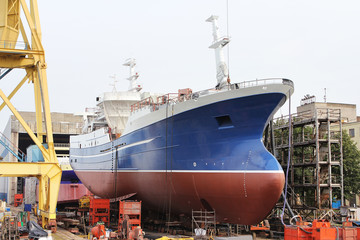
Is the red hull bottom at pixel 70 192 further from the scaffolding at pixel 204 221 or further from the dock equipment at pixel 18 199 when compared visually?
the scaffolding at pixel 204 221

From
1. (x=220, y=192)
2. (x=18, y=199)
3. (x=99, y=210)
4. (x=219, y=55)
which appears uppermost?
(x=219, y=55)

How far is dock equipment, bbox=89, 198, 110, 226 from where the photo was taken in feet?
64.2

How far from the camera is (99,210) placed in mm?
19922

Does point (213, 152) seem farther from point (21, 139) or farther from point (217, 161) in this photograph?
point (21, 139)

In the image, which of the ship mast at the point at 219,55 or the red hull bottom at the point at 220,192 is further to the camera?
the ship mast at the point at 219,55

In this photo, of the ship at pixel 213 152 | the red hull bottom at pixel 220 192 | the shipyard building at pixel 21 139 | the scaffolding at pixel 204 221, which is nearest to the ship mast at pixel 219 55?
the ship at pixel 213 152

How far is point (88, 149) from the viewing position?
28.1m

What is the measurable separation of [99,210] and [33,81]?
6799 millimetres

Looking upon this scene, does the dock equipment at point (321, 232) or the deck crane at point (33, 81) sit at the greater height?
the deck crane at point (33, 81)

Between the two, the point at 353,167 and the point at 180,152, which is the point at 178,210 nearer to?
the point at 180,152

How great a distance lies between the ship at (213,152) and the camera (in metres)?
15.1

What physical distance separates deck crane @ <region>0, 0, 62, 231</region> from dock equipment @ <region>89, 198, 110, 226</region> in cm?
243

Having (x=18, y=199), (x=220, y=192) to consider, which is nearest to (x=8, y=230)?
(x=220, y=192)

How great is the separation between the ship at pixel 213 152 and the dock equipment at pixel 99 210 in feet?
5.11
